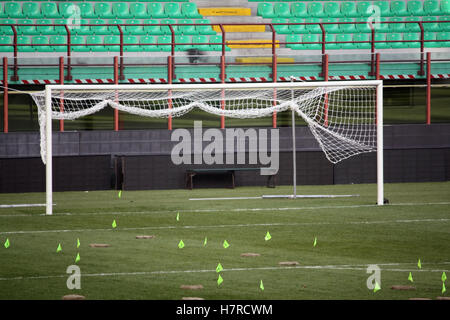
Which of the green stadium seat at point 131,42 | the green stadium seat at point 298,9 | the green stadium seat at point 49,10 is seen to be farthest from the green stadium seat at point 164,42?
the green stadium seat at point 298,9

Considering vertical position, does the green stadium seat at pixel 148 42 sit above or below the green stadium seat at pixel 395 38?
below

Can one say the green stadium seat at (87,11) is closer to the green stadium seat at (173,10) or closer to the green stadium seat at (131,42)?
the green stadium seat at (131,42)

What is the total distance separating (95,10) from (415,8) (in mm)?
9219

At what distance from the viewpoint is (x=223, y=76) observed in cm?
1936

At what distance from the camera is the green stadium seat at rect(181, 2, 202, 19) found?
919 inches

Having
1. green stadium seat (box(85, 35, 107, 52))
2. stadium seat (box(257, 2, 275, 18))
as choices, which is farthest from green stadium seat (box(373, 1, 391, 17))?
green stadium seat (box(85, 35, 107, 52))

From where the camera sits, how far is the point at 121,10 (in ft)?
76.4

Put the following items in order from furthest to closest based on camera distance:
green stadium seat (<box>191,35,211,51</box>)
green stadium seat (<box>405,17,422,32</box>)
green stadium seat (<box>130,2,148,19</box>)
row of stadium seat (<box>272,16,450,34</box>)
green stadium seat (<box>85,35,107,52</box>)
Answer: green stadium seat (<box>405,17,422,32</box>), green stadium seat (<box>130,2,148,19</box>), row of stadium seat (<box>272,16,450,34</box>), green stadium seat (<box>191,35,211,51</box>), green stadium seat (<box>85,35,107,52</box>)

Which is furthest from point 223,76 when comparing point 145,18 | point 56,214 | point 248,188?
point 56,214

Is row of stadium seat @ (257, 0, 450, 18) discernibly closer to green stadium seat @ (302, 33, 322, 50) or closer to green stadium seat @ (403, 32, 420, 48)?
green stadium seat @ (403, 32, 420, 48)

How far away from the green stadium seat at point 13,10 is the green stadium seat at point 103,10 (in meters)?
2.03

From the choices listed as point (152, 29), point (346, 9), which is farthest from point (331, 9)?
point (152, 29)

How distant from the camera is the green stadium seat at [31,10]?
74.8ft
